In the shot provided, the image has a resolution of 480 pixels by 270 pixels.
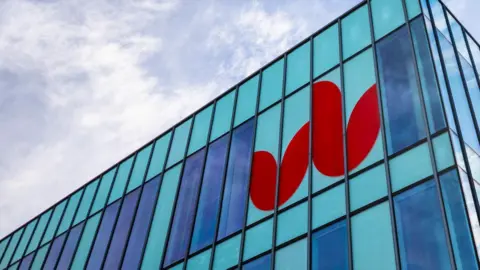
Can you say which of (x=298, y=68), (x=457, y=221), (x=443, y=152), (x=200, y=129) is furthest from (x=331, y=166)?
(x=200, y=129)

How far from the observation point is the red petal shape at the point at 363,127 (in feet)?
50.2

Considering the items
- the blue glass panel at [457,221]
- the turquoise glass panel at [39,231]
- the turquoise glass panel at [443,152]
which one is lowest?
the blue glass panel at [457,221]

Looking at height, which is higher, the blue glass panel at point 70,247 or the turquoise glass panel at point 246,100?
the turquoise glass panel at point 246,100

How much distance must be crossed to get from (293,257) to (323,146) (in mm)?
3633

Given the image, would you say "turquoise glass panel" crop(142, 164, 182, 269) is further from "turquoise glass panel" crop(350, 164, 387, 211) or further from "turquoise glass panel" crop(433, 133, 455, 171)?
"turquoise glass panel" crop(433, 133, 455, 171)

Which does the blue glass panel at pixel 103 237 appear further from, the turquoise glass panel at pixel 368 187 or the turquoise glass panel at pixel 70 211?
→ the turquoise glass panel at pixel 368 187

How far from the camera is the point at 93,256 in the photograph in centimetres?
2433

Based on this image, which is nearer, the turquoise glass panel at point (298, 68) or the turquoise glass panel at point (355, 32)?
the turquoise glass panel at point (355, 32)

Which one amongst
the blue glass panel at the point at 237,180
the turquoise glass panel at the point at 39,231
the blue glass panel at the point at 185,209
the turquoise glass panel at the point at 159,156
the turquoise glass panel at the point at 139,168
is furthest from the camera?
the turquoise glass panel at the point at 39,231

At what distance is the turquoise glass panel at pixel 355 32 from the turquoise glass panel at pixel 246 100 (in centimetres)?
440

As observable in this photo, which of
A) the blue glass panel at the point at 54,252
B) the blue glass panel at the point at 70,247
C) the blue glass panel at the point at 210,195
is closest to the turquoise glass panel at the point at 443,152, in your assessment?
the blue glass panel at the point at 210,195

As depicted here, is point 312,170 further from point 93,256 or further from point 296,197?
point 93,256

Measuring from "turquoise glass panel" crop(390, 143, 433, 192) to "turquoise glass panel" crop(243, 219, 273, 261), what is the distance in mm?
4290

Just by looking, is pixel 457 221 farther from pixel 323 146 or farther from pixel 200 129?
pixel 200 129
